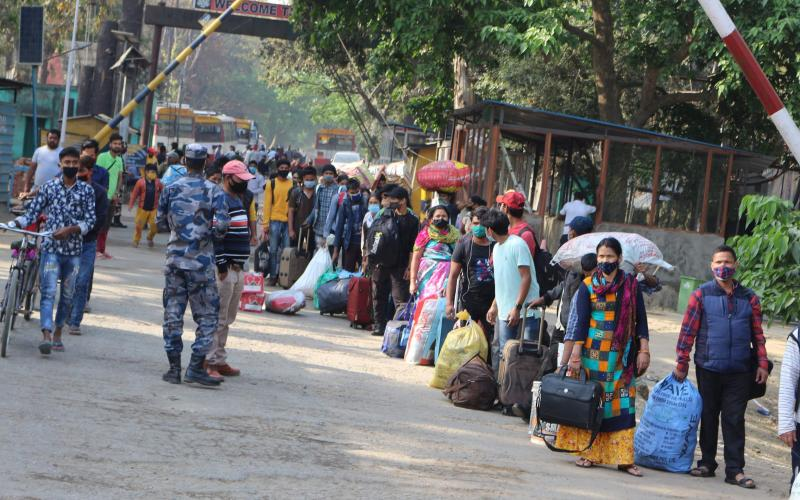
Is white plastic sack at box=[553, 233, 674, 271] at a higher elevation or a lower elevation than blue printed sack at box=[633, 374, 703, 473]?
higher

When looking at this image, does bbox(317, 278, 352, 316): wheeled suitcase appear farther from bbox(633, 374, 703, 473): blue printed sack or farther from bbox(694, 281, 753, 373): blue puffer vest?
bbox(694, 281, 753, 373): blue puffer vest

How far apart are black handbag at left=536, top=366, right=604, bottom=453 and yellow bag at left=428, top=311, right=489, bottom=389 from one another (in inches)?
89.7

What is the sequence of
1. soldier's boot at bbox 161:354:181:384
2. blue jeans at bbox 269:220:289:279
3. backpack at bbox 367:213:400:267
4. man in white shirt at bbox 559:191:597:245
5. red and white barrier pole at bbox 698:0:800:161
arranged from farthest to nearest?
man in white shirt at bbox 559:191:597:245 < blue jeans at bbox 269:220:289:279 < backpack at bbox 367:213:400:267 < soldier's boot at bbox 161:354:181:384 < red and white barrier pole at bbox 698:0:800:161

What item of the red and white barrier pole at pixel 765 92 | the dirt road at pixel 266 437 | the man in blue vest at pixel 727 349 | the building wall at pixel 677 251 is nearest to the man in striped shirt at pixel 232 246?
the dirt road at pixel 266 437

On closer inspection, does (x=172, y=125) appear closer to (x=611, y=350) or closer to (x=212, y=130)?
(x=212, y=130)

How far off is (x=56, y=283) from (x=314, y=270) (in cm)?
648

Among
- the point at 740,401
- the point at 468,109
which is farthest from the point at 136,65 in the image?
the point at 740,401

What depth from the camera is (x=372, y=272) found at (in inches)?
567

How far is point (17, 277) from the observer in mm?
10102

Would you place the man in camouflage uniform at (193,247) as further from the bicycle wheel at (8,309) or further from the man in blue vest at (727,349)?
the man in blue vest at (727,349)

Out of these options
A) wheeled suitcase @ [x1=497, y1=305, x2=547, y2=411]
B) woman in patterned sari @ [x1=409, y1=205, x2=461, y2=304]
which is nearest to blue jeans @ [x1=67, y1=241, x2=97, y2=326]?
woman in patterned sari @ [x1=409, y1=205, x2=461, y2=304]

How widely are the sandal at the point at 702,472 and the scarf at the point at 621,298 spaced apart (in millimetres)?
1155

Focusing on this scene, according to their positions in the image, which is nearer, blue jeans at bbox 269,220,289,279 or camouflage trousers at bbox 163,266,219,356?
camouflage trousers at bbox 163,266,219,356

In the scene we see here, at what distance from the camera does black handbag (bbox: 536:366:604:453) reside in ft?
26.8
